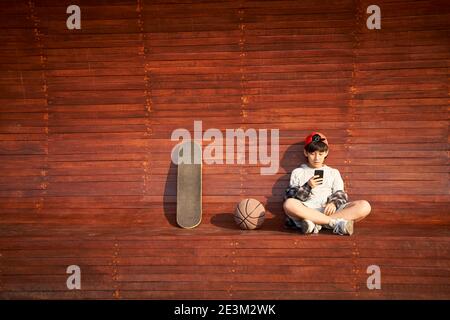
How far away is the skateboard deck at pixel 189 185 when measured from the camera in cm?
627

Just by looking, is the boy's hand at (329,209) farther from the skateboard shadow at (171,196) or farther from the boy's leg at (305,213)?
the skateboard shadow at (171,196)

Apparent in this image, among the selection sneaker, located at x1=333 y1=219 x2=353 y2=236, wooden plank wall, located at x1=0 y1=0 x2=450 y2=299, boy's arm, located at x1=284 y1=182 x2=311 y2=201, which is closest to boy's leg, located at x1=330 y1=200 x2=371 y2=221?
sneaker, located at x1=333 y1=219 x2=353 y2=236

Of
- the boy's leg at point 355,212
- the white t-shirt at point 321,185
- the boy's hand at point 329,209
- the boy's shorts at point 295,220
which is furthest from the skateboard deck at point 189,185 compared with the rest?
the boy's leg at point 355,212

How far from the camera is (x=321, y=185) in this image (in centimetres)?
611

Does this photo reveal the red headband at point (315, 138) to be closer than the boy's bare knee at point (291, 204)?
No

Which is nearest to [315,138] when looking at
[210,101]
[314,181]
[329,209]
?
[314,181]

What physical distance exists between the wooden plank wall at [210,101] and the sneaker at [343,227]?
89cm

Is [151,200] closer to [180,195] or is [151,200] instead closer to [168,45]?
[180,195]

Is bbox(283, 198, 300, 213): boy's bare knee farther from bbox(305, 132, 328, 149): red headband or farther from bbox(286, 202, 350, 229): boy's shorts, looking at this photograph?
bbox(305, 132, 328, 149): red headband

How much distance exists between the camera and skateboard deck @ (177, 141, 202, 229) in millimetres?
6266

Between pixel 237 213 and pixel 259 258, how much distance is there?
741 millimetres

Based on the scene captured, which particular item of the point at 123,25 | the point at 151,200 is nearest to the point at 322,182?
the point at 151,200

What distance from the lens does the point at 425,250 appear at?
17.3 feet

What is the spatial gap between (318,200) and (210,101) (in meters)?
2.10
